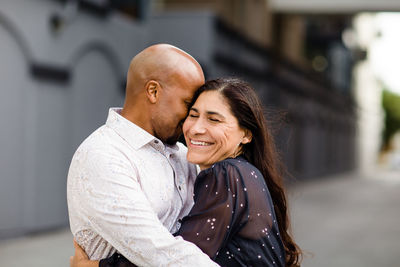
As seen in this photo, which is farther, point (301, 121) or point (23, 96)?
point (301, 121)

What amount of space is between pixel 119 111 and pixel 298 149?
77.1ft

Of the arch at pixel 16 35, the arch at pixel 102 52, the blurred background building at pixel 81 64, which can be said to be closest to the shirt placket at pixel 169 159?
the blurred background building at pixel 81 64

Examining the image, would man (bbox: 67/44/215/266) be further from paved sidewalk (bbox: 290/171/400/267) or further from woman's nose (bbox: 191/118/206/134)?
paved sidewalk (bbox: 290/171/400/267)

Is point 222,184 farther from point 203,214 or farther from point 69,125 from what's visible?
point 69,125

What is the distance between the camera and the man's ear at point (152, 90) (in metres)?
2.60

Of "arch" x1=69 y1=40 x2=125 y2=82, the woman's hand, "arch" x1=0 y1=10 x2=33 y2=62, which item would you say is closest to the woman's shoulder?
the woman's hand

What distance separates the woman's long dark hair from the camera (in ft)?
8.70

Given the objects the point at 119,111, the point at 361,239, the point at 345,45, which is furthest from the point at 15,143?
the point at 345,45

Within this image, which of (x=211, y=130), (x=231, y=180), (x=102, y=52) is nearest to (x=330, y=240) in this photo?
(x=102, y=52)

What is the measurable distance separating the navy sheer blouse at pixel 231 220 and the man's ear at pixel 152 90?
40 cm

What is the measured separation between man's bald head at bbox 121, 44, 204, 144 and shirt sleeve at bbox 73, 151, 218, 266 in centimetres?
38

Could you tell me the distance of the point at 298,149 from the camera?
2584 cm

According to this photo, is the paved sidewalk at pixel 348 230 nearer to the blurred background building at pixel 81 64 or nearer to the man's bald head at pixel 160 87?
the blurred background building at pixel 81 64

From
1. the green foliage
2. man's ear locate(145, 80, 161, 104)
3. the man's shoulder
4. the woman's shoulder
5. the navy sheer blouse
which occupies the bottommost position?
the green foliage
